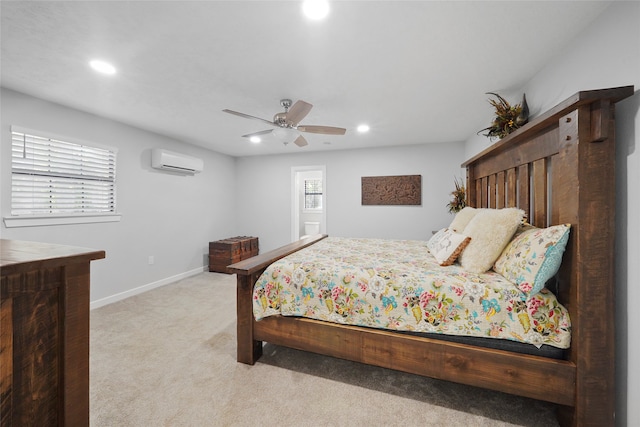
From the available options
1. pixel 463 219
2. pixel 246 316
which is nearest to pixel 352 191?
pixel 463 219

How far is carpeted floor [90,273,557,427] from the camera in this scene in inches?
58.8

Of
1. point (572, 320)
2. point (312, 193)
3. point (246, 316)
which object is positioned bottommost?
point (246, 316)

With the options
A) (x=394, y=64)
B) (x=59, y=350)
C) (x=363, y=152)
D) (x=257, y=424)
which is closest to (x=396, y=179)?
(x=363, y=152)

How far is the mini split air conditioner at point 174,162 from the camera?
3.77 m

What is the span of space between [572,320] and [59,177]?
14.9 feet

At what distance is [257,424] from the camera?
4.76 ft

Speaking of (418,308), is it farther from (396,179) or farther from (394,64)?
(396,179)

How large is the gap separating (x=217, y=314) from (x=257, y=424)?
5.45ft

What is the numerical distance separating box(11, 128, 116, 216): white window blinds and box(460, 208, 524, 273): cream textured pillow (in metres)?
4.02

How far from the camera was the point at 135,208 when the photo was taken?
3.62 meters

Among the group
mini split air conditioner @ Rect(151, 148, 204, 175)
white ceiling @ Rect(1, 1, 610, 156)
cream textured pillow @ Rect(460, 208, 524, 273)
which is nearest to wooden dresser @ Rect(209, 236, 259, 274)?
mini split air conditioner @ Rect(151, 148, 204, 175)

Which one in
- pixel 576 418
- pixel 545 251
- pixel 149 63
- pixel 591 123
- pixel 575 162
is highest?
pixel 149 63

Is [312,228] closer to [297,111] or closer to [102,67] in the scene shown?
[297,111]

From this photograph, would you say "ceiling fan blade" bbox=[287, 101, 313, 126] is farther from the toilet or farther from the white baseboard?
the toilet
